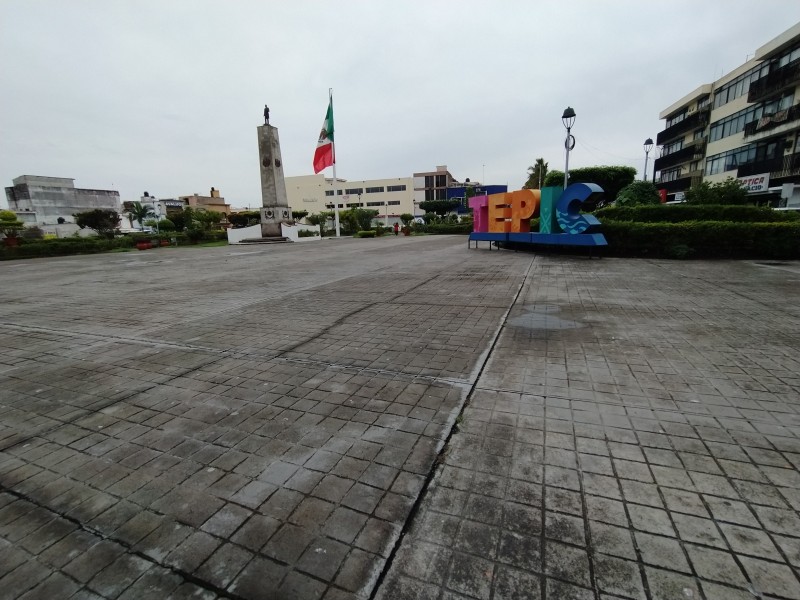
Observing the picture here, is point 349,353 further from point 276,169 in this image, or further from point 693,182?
point 693,182

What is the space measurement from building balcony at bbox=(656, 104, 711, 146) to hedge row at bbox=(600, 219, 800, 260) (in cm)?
3205

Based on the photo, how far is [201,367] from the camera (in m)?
4.79

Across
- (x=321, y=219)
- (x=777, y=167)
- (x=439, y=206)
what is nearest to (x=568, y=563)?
(x=777, y=167)

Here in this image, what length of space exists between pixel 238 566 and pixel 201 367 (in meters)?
3.26

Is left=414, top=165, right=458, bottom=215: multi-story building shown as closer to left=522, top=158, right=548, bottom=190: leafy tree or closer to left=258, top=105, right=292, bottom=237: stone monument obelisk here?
left=522, top=158, right=548, bottom=190: leafy tree

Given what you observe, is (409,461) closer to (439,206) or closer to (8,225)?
(8,225)

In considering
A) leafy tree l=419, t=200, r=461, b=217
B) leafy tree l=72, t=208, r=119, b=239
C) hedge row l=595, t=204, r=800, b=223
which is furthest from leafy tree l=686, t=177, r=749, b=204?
leafy tree l=419, t=200, r=461, b=217

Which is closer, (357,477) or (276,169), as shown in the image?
(357,477)

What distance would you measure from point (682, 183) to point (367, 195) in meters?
62.5

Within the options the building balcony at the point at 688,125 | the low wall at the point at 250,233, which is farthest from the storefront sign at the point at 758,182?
the low wall at the point at 250,233

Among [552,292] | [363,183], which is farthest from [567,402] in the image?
[363,183]

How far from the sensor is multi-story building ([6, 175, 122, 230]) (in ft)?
186

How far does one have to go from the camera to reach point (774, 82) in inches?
1024

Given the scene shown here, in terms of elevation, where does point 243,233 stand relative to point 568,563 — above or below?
above
